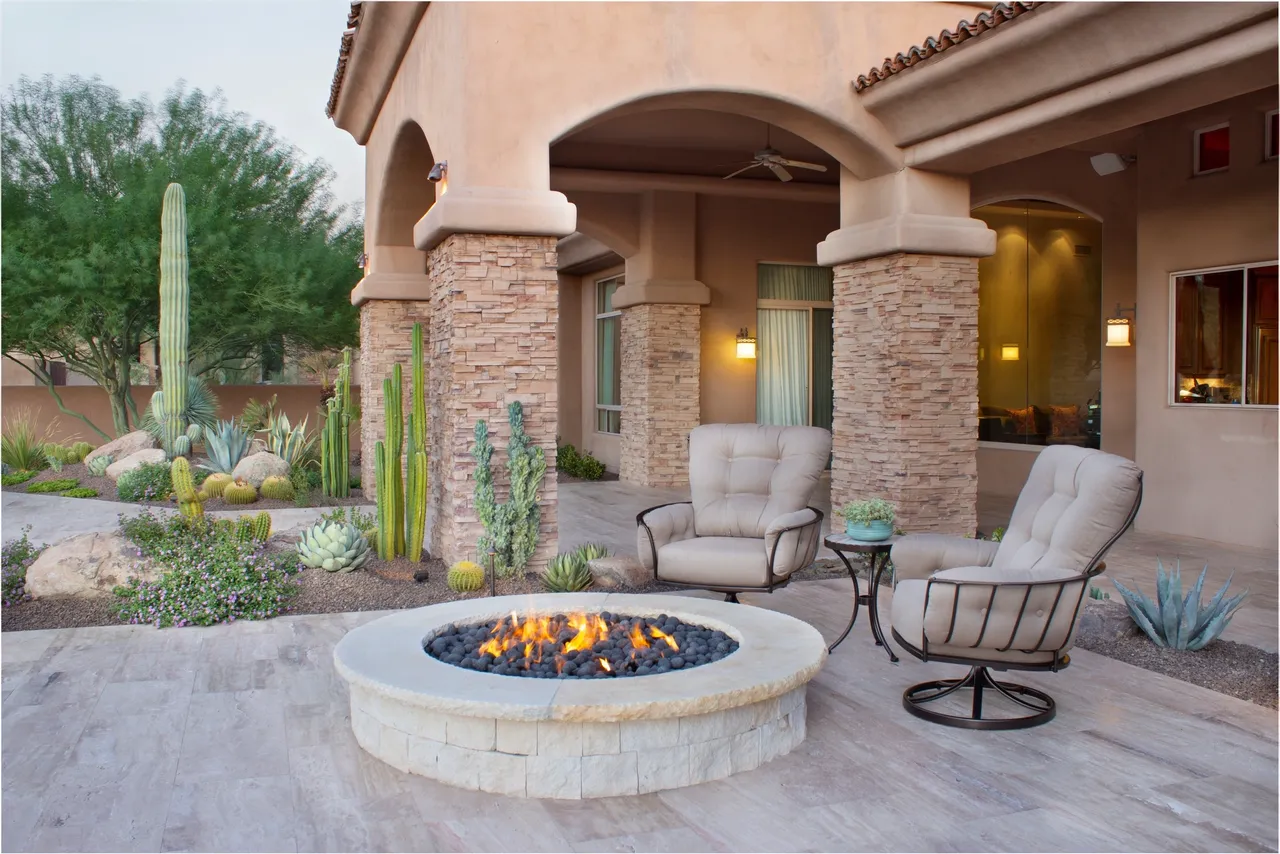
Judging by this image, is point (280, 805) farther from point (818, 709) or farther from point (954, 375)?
point (954, 375)

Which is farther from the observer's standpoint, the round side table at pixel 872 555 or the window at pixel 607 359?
the window at pixel 607 359

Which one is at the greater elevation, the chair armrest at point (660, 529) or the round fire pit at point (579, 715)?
the chair armrest at point (660, 529)

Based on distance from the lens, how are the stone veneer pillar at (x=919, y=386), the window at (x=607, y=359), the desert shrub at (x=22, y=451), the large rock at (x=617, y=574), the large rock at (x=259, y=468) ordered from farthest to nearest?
1. the window at (x=607, y=359)
2. the desert shrub at (x=22, y=451)
3. the large rock at (x=259, y=468)
4. the stone veneer pillar at (x=919, y=386)
5. the large rock at (x=617, y=574)

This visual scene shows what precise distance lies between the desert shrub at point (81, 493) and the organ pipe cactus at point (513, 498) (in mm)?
6703

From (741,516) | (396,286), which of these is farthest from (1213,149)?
(396,286)

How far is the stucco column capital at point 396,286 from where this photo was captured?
11102mm

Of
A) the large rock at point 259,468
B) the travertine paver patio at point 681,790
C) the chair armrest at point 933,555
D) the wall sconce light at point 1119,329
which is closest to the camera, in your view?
the travertine paver patio at point 681,790

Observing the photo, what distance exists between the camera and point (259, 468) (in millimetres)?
11891

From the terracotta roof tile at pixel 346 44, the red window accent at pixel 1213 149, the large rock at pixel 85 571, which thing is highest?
the terracotta roof tile at pixel 346 44

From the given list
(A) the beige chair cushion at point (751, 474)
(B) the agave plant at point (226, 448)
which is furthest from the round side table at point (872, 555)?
(B) the agave plant at point (226, 448)

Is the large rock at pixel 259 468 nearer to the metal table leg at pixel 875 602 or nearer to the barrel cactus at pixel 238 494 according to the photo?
the barrel cactus at pixel 238 494

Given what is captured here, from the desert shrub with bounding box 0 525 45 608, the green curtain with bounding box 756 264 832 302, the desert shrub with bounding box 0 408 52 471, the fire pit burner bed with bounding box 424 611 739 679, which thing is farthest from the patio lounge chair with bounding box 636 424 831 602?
the desert shrub with bounding box 0 408 52 471

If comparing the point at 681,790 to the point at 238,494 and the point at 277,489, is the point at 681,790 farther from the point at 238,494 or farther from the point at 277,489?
the point at 277,489

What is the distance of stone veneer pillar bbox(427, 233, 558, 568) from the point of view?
23.1ft
